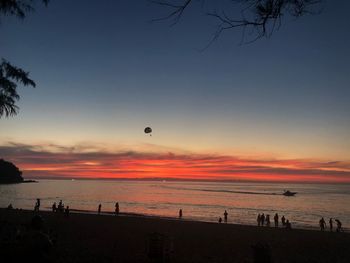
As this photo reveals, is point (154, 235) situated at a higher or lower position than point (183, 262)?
higher

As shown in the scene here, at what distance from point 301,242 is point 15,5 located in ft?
69.2

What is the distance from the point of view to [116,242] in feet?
57.0

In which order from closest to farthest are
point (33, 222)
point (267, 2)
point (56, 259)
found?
1. point (267, 2)
2. point (56, 259)
3. point (33, 222)

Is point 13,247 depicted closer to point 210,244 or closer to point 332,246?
point 210,244

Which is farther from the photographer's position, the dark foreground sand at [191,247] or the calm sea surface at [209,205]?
the calm sea surface at [209,205]

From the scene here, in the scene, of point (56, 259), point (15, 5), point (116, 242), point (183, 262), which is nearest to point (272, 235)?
point (116, 242)

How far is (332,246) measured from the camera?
21.0m

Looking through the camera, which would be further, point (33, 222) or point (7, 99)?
point (7, 99)

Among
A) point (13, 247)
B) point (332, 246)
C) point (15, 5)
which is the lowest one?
point (332, 246)

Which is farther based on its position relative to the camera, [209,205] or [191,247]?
[209,205]

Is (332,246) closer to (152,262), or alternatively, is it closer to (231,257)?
(231,257)

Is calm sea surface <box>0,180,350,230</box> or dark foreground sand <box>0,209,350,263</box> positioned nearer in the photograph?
dark foreground sand <box>0,209,350,263</box>

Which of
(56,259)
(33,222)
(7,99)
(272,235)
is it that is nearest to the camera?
(56,259)

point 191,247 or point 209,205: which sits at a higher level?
point 209,205
